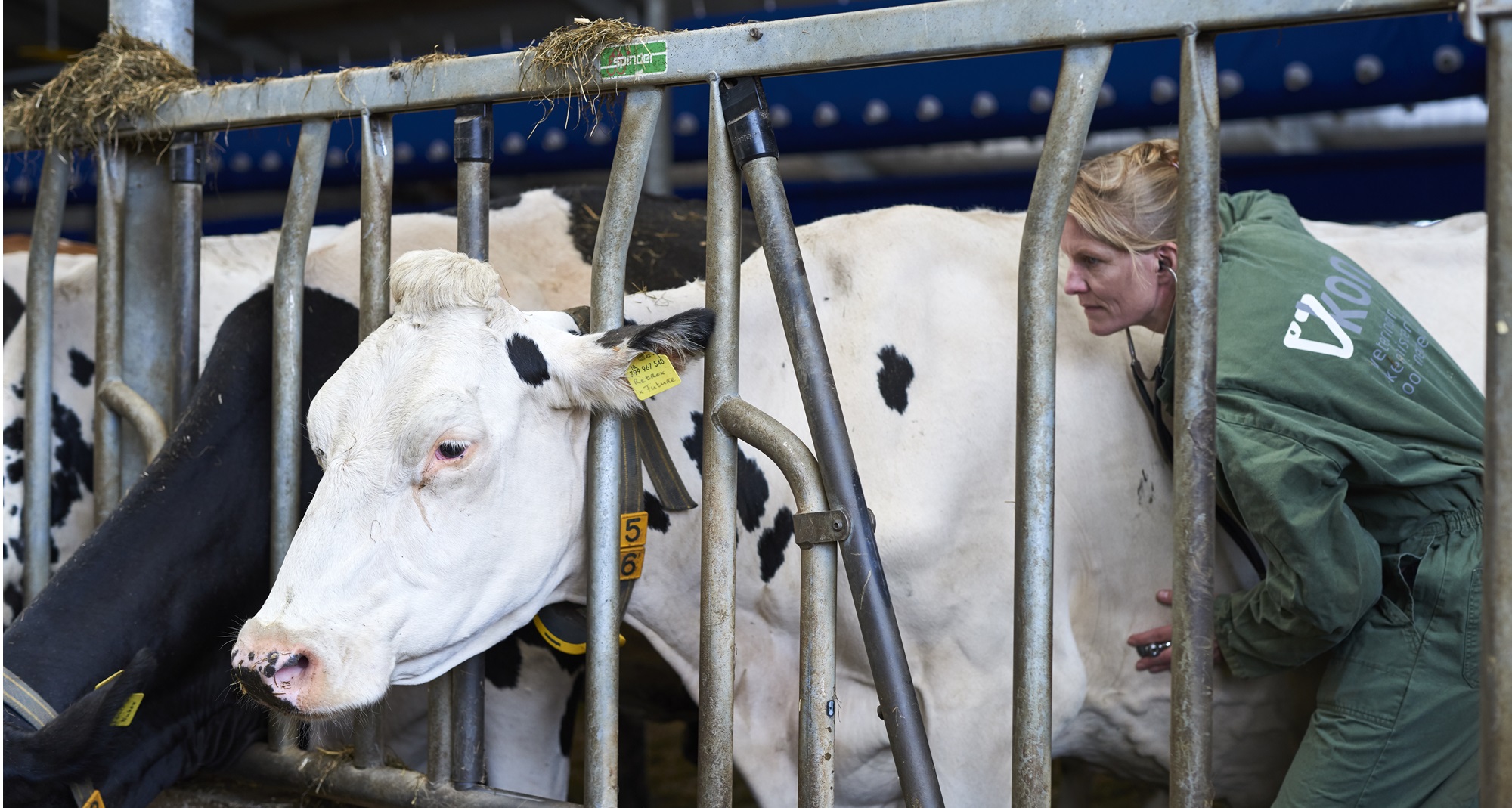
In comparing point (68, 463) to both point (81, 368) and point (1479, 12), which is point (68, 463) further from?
point (1479, 12)

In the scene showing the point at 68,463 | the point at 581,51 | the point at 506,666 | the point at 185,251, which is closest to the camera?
the point at 581,51

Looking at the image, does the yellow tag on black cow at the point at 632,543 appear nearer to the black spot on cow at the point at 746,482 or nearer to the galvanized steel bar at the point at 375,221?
the black spot on cow at the point at 746,482

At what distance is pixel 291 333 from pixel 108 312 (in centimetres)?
62

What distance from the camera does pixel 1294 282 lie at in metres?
2.08

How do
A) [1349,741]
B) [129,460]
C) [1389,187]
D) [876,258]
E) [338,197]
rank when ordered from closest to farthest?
[1349,741] → [876,258] → [129,460] → [1389,187] → [338,197]

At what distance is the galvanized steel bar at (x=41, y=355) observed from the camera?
2.81 m

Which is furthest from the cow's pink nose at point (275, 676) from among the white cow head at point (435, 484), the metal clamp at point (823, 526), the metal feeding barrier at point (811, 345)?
the metal clamp at point (823, 526)

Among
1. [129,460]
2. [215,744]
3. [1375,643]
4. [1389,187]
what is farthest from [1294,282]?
[1389,187]

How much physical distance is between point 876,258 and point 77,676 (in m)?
1.68

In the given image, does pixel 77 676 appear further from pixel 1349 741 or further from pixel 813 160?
pixel 813 160

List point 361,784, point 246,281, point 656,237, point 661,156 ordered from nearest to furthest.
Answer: point 361,784 → point 656,237 → point 246,281 → point 661,156

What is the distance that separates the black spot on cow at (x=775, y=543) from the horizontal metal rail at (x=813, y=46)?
0.87m

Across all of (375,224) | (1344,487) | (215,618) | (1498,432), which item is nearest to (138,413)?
(215,618)

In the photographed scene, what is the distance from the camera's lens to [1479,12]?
141 cm
